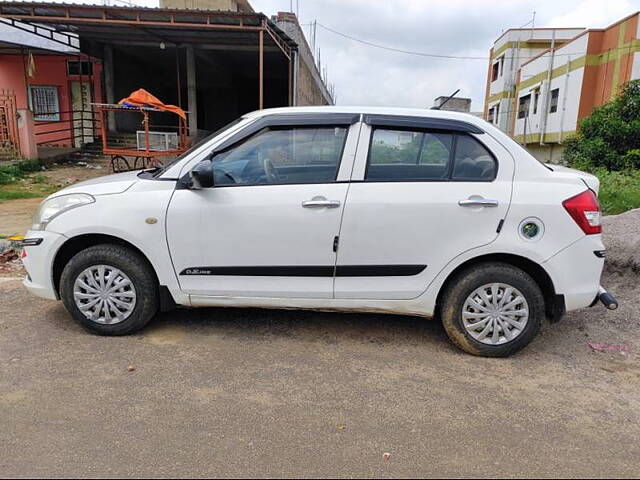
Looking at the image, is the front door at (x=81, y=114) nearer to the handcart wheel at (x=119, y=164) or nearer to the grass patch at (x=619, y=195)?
the handcart wheel at (x=119, y=164)

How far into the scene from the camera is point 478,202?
3438 mm

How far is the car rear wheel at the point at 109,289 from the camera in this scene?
3.74 m

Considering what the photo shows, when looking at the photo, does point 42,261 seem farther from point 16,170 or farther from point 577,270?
point 16,170

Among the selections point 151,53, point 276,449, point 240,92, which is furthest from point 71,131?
point 276,449

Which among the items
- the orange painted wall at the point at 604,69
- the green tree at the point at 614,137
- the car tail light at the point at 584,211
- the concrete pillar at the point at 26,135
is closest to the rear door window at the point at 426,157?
the car tail light at the point at 584,211

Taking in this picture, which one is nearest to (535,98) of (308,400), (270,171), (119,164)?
(119,164)

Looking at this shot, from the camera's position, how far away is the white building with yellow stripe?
1906 centimetres

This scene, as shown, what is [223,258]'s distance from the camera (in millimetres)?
3656

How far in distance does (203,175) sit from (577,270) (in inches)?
109

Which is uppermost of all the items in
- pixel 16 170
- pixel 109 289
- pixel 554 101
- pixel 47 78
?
pixel 47 78

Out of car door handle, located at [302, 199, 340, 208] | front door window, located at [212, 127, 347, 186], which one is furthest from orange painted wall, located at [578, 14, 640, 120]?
car door handle, located at [302, 199, 340, 208]

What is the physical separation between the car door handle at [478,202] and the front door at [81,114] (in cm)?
1914

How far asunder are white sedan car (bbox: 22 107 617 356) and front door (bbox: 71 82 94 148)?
17.8 m

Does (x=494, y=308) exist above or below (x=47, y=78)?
below
